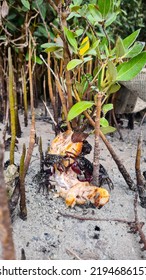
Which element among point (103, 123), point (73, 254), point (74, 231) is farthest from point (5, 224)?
point (103, 123)

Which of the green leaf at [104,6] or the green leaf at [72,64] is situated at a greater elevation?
the green leaf at [104,6]

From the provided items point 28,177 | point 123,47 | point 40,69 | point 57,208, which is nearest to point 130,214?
point 57,208

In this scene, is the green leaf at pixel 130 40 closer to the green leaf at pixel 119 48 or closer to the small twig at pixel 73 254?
the green leaf at pixel 119 48

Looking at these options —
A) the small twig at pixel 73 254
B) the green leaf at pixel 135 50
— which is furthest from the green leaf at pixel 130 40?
the small twig at pixel 73 254

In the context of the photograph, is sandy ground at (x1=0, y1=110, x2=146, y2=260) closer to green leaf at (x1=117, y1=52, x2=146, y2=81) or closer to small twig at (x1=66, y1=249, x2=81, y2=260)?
small twig at (x1=66, y1=249, x2=81, y2=260)

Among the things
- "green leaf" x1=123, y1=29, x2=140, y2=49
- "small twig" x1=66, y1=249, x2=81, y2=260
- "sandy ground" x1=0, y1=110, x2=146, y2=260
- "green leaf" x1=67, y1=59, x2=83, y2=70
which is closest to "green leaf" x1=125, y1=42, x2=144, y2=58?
"green leaf" x1=123, y1=29, x2=140, y2=49

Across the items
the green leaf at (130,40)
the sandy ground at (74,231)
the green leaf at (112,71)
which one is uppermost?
the green leaf at (130,40)

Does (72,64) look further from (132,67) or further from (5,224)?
(5,224)
